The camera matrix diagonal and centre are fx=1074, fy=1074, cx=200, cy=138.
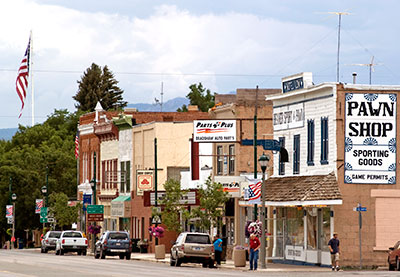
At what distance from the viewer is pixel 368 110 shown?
46.5 metres

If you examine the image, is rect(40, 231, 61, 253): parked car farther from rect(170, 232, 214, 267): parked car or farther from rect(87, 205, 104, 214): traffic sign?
rect(170, 232, 214, 267): parked car

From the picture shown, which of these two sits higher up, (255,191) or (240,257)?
(255,191)

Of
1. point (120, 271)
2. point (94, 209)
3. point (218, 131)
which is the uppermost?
point (218, 131)

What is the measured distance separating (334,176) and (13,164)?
2945 inches

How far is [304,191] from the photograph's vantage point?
47.7 metres

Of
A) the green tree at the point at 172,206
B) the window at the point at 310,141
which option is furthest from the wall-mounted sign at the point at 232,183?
the window at the point at 310,141

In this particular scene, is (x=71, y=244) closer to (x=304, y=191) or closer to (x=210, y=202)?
(x=210, y=202)

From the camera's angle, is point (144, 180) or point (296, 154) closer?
point (296, 154)

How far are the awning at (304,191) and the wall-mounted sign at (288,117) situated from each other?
2.58m

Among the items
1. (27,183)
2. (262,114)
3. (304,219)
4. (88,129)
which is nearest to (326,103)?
(304,219)

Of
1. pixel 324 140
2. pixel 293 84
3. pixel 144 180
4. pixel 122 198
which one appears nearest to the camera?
pixel 324 140

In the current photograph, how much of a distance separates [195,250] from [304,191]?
5.81 meters

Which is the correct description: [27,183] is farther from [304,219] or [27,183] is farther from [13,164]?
[304,219]

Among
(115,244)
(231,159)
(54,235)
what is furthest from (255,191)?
(54,235)
